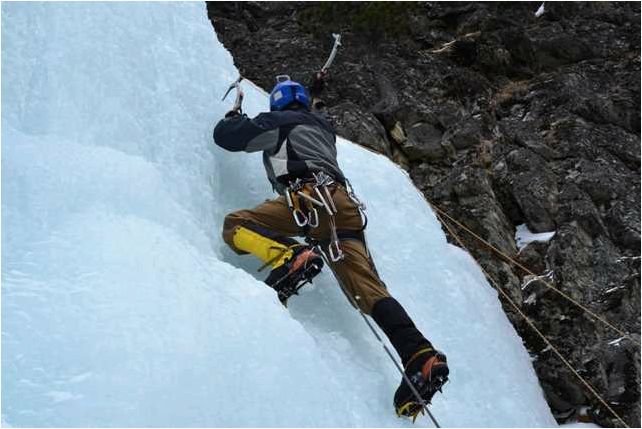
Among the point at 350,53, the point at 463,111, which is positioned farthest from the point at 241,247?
the point at 350,53

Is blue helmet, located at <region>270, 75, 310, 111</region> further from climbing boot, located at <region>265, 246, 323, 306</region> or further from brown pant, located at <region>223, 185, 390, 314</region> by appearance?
climbing boot, located at <region>265, 246, 323, 306</region>

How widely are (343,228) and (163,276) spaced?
3.91ft

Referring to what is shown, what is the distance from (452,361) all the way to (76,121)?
2.31 metres

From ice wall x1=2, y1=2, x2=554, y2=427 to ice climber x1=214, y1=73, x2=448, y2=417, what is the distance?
0.17 m

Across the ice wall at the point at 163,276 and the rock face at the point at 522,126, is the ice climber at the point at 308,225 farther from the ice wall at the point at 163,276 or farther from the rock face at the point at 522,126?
the rock face at the point at 522,126

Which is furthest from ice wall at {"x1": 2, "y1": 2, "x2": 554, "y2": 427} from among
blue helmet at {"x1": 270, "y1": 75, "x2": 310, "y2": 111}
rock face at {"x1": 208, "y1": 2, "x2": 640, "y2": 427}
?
rock face at {"x1": 208, "y1": 2, "x2": 640, "y2": 427}

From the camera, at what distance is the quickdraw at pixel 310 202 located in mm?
3463

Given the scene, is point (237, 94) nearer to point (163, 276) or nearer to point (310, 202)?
point (310, 202)

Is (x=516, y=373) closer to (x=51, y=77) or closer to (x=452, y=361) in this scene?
(x=452, y=361)

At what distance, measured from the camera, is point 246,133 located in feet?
11.9

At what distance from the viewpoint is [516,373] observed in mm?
4105

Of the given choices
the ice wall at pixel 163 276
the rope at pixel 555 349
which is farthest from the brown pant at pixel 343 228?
the rope at pixel 555 349

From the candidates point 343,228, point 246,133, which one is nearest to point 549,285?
point 343,228

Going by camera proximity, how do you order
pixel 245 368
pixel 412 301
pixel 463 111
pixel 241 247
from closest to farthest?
1. pixel 245 368
2. pixel 241 247
3. pixel 412 301
4. pixel 463 111
